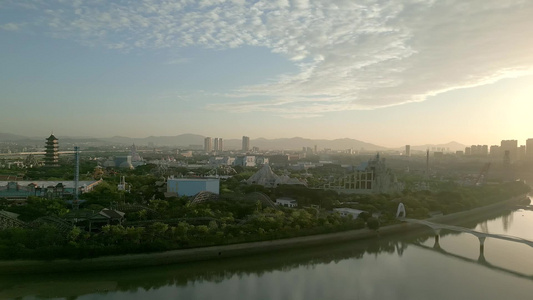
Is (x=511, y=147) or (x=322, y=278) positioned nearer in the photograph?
(x=322, y=278)

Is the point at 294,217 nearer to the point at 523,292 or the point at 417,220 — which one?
the point at 417,220

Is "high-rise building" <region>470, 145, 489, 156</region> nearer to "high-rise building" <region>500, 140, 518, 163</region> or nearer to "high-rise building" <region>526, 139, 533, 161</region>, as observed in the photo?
"high-rise building" <region>500, 140, 518, 163</region>

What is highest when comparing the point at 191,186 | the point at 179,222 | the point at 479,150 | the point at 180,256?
the point at 479,150

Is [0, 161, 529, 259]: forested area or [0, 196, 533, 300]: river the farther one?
[0, 161, 529, 259]: forested area

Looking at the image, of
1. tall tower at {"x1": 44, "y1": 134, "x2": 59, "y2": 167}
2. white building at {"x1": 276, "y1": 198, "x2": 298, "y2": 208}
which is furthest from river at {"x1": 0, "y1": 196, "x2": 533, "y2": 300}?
tall tower at {"x1": 44, "y1": 134, "x2": 59, "y2": 167}

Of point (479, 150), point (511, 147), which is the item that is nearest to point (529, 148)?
point (511, 147)

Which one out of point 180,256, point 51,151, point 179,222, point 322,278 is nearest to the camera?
point 322,278

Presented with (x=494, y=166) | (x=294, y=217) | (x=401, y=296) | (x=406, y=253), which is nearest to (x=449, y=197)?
(x=406, y=253)

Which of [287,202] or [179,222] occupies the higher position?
[179,222]

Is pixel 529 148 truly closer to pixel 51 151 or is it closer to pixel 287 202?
pixel 287 202
